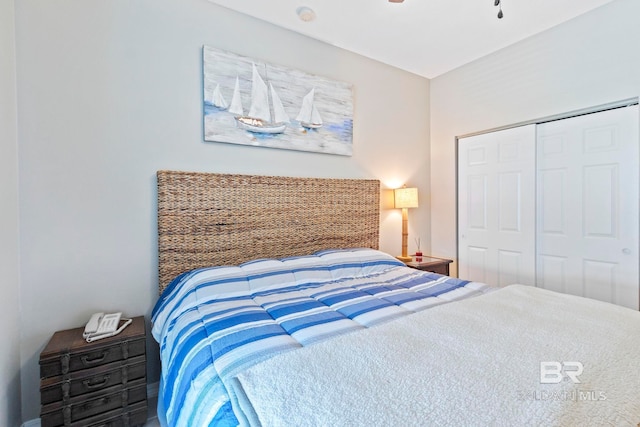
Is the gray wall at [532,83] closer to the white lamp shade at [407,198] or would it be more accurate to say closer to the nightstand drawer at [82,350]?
the white lamp shade at [407,198]

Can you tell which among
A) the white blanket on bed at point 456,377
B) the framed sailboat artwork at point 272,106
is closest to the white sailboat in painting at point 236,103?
the framed sailboat artwork at point 272,106

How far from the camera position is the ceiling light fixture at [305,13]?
226 centimetres

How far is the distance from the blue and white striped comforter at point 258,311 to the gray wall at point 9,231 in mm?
661

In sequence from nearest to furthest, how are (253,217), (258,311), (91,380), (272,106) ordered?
1. (258,311)
2. (91,380)
3. (253,217)
4. (272,106)

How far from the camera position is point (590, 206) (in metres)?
2.39

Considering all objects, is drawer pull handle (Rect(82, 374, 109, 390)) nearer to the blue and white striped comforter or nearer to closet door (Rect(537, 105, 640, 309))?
the blue and white striped comforter

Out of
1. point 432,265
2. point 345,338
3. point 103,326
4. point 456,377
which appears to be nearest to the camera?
point 456,377

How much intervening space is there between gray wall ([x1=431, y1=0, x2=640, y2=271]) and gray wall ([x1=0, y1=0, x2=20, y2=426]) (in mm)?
3624

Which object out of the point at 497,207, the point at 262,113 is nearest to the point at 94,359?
the point at 262,113

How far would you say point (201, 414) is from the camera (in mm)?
864

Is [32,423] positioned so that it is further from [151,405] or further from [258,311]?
[258,311]

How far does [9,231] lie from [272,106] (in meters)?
1.79

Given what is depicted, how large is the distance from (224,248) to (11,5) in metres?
1.80

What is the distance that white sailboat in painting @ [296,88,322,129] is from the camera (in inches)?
101
